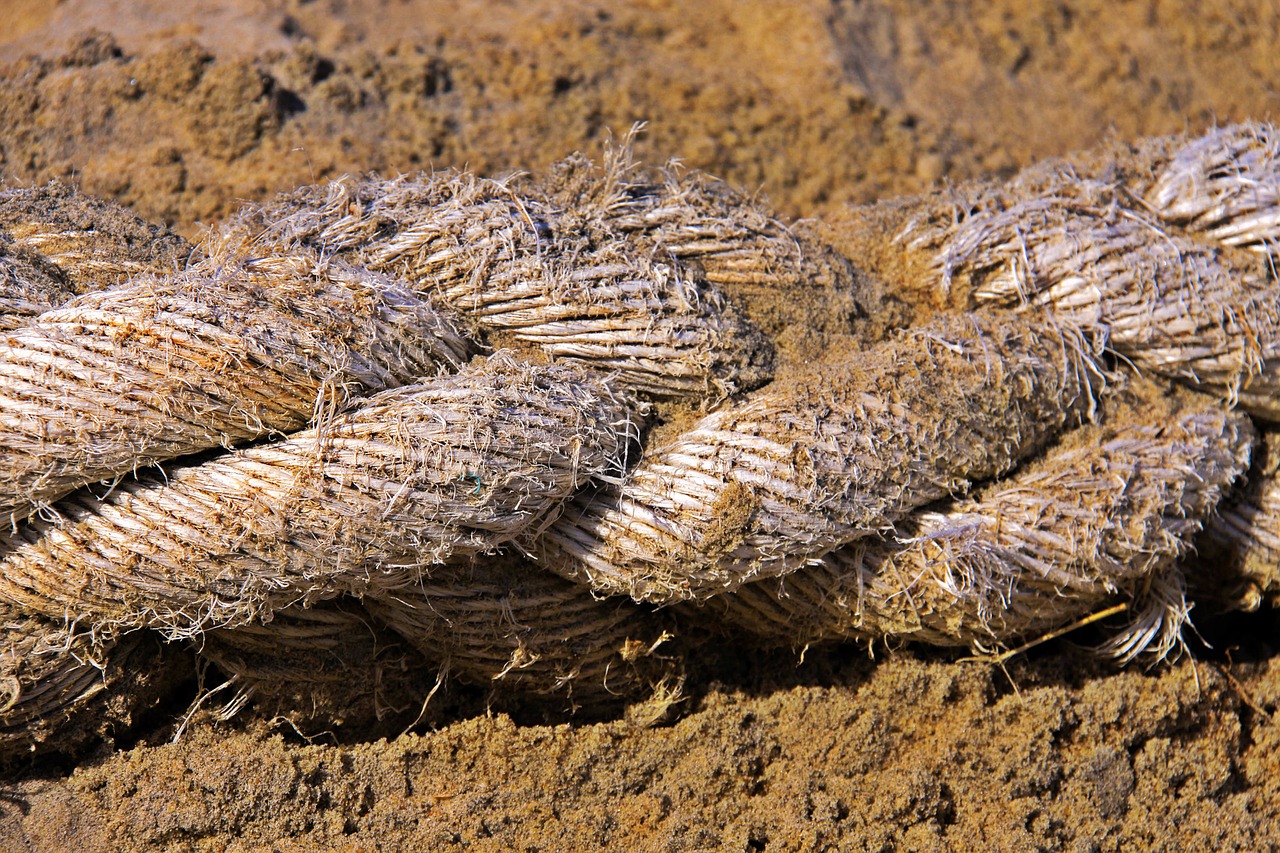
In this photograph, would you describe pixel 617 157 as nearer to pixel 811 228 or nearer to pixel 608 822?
pixel 811 228

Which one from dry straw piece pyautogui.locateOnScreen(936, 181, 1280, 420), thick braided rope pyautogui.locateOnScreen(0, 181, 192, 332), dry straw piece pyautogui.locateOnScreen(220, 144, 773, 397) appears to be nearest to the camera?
thick braided rope pyautogui.locateOnScreen(0, 181, 192, 332)

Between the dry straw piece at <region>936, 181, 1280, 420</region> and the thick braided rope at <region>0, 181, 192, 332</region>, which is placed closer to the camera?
the thick braided rope at <region>0, 181, 192, 332</region>

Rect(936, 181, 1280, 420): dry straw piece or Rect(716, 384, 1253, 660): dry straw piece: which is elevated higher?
Rect(936, 181, 1280, 420): dry straw piece

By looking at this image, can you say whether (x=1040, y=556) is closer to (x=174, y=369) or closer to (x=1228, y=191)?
(x=1228, y=191)

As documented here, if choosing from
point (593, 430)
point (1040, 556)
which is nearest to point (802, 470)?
point (593, 430)

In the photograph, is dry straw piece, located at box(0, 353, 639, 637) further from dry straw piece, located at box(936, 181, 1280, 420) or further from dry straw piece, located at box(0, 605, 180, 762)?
dry straw piece, located at box(936, 181, 1280, 420)

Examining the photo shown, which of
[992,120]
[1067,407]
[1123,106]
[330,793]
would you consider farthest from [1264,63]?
[330,793]

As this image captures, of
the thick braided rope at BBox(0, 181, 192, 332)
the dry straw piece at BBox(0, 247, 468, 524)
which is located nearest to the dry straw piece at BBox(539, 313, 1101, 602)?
the dry straw piece at BBox(0, 247, 468, 524)
